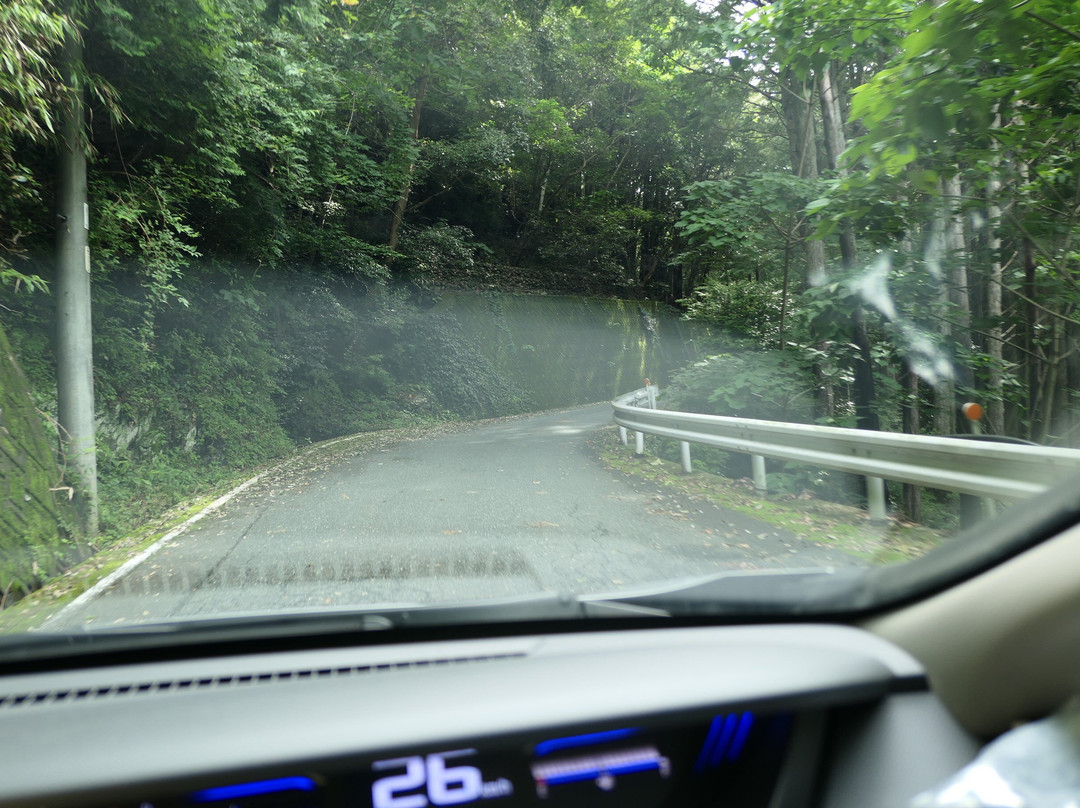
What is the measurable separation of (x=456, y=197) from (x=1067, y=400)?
69.2 ft

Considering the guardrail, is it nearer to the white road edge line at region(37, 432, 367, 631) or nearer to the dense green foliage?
the dense green foliage

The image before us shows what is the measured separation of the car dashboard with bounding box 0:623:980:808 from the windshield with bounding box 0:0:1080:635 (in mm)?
239

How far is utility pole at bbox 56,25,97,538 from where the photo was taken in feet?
27.4

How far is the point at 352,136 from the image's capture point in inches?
760

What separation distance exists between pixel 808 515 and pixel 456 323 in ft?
64.3

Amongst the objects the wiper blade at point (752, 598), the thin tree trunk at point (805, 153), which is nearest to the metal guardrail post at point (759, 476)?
the thin tree trunk at point (805, 153)

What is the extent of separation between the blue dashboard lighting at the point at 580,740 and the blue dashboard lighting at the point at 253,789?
21.8 inches

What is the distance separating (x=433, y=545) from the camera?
5879mm

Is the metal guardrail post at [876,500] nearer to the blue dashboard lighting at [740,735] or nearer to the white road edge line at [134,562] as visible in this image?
the blue dashboard lighting at [740,735]

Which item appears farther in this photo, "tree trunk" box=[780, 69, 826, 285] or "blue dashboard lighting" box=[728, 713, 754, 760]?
"tree trunk" box=[780, 69, 826, 285]

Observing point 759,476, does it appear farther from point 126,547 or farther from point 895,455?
point 126,547

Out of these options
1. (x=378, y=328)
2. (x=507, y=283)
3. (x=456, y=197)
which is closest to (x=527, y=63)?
(x=456, y=197)

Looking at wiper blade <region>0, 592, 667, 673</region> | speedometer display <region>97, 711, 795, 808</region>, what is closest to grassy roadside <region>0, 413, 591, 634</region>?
wiper blade <region>0, 592, 667, 673</region>

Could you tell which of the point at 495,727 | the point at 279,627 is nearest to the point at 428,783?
the point at 495,727
